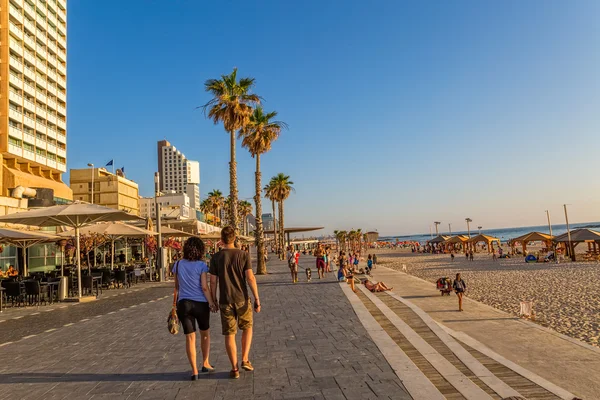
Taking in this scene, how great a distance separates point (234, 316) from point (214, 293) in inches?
13.5

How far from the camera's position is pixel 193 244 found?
4824 millimetres

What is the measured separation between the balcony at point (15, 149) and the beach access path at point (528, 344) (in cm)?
4217

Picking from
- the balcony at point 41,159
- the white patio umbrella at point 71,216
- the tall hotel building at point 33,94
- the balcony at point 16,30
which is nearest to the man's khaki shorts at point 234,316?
the white patio umbrella at point 71,216

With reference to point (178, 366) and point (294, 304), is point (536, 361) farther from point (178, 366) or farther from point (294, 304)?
point (178, 366)

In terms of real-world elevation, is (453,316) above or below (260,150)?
below

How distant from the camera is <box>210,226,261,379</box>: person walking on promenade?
470 centimetres

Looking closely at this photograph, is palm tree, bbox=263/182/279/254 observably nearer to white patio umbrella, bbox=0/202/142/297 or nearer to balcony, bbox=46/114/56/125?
balcony, bbox=46/114/56/125

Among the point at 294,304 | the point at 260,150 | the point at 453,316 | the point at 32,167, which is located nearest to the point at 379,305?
the point at 294,304

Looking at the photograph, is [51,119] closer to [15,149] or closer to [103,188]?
[15,149]

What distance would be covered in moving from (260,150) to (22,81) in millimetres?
33814

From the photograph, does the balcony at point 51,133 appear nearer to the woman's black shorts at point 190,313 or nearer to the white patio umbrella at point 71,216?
the white patio umbrella at point 71,216

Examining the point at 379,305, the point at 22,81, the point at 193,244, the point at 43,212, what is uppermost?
the point at 22,81

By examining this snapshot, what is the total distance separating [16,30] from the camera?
146 ft

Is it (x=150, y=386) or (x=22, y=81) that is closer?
(x=150, y=386)
